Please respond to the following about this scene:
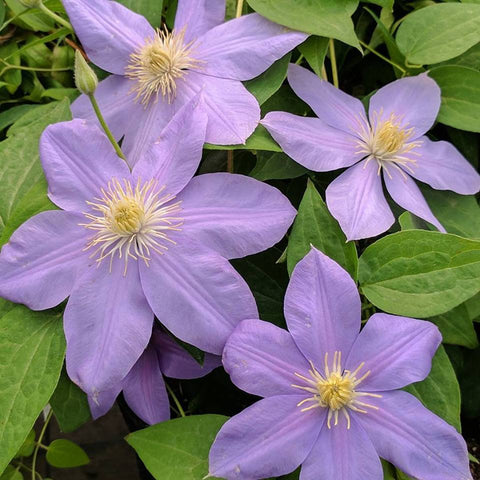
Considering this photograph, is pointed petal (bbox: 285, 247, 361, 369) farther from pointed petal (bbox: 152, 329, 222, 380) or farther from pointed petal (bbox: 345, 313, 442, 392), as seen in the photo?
pointed petal (bbox: 152, 329, 222, 380)

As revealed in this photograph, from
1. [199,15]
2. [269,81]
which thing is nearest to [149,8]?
[199,15]

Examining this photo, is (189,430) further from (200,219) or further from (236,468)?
(200,219)

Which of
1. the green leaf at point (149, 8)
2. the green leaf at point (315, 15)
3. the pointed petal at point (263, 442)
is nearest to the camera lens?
the pointed petal at point (263, 442)

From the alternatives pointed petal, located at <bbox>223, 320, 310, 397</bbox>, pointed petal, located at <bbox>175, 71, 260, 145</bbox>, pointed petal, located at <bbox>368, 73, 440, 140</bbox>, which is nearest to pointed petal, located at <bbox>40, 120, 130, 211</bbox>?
pointed petal, located at <bbox>175, 71, 260, 145</bbox>

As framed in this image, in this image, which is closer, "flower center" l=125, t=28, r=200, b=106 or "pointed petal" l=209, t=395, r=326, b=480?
"pointed petal" l=209, t=395, r=326, b=480

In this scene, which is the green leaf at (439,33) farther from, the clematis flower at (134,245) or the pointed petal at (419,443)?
the pointed petal at (419,443)

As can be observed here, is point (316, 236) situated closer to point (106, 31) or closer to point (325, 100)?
point (325, 100)

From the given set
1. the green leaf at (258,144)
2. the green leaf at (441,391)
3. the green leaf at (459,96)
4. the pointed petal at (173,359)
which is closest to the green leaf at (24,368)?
the pointed petal at (173,359)
